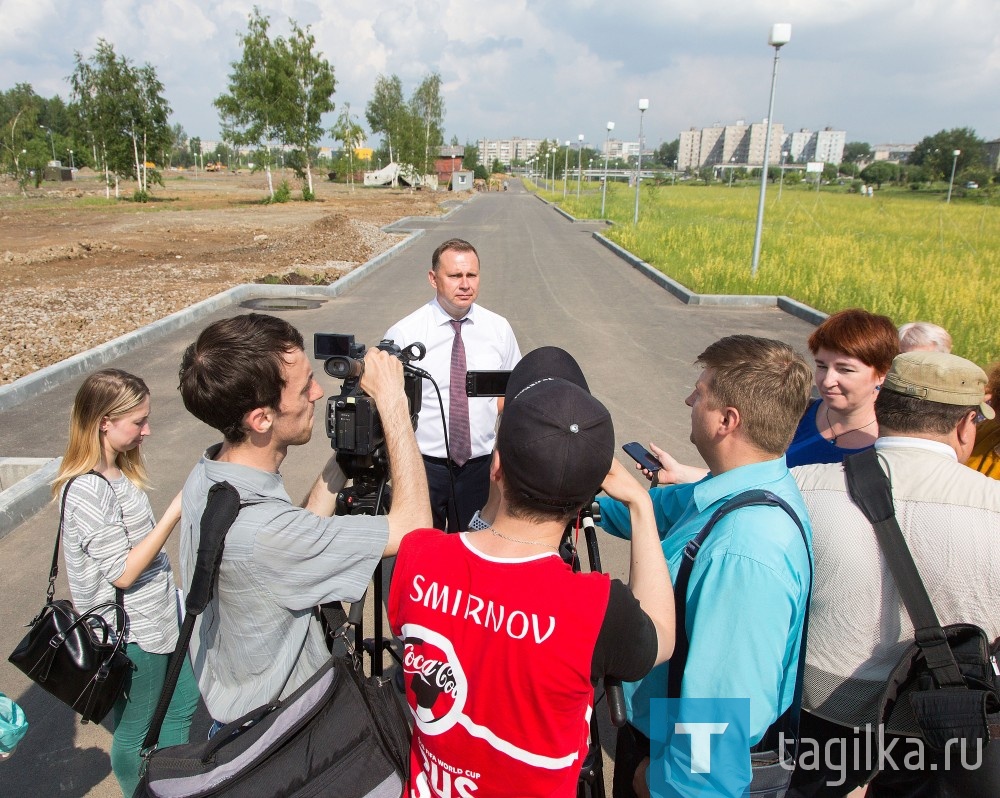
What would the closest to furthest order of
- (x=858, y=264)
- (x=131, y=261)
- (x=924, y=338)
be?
1. (x=924, y=338)
2. (x=858, y=264)
3. (x=131, y=261)

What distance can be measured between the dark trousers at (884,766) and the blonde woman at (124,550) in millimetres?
2044

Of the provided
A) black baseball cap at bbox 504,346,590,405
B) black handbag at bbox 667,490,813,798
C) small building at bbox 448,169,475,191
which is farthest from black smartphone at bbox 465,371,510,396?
small building at bbox 448,169,475,191

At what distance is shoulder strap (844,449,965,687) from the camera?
5.50 feet

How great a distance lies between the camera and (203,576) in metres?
1.51

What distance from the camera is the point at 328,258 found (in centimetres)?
1727

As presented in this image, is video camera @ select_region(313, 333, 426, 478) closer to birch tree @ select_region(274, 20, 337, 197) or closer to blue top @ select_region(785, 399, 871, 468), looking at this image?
blue top @ select_region(785, 399, 871, 468)

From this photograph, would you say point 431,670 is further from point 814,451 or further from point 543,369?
point 814,451

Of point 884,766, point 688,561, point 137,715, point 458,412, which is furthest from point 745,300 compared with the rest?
point 137,715

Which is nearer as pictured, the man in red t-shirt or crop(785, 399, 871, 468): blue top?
the man in red t-shirt

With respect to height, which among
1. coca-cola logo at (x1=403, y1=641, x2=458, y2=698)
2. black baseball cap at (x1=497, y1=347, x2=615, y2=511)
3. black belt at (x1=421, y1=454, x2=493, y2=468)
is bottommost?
black belt at (x1=421, y1=454, x2=493, y2=468)

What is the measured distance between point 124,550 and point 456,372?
6.18ft

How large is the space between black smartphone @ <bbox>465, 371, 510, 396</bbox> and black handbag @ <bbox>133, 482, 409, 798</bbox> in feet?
3.18

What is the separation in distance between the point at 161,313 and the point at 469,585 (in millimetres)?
11479

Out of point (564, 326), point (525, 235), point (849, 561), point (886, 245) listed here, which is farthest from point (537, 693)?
point (525, 235)
